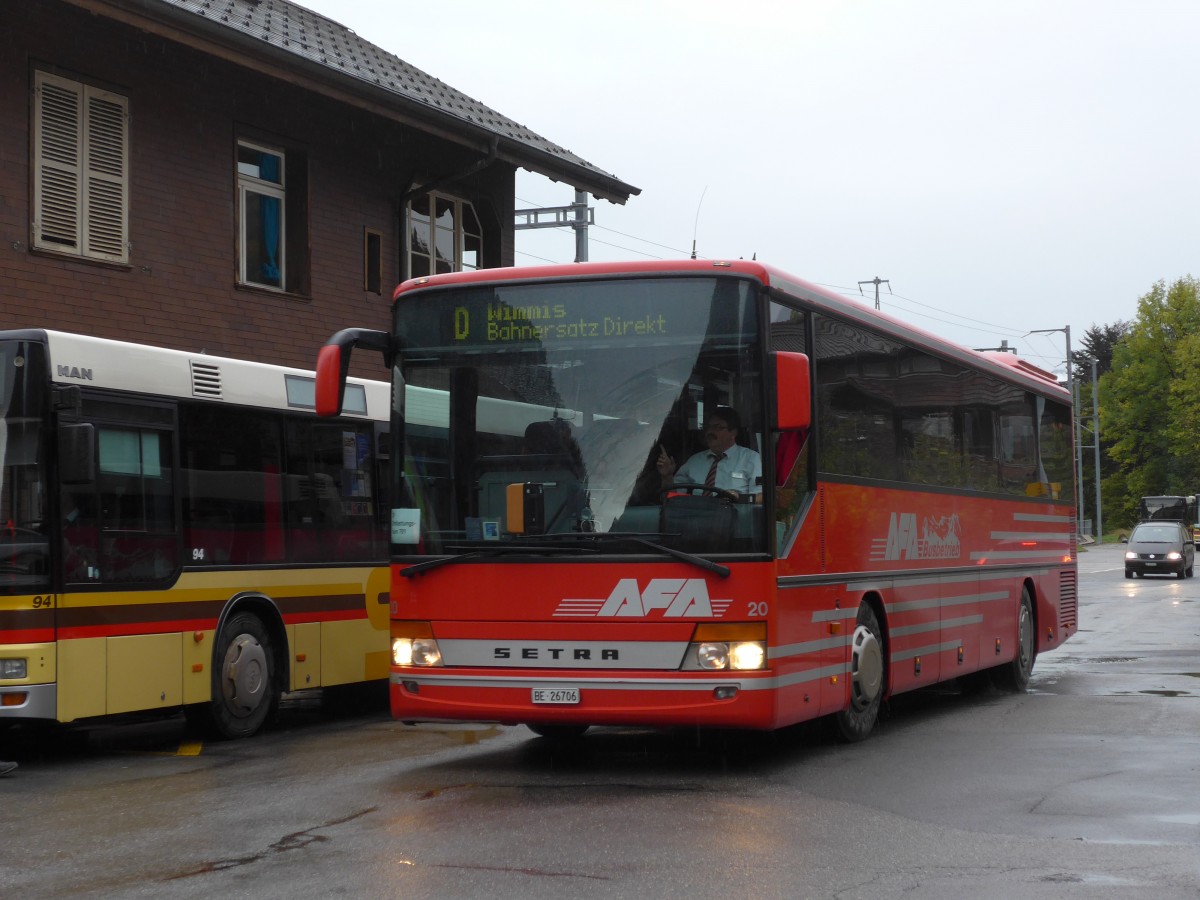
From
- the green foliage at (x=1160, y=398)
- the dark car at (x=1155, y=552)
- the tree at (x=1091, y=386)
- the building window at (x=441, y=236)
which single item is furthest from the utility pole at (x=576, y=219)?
the tree at (x=1091, y=386)

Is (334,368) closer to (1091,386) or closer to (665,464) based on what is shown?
(665,464)

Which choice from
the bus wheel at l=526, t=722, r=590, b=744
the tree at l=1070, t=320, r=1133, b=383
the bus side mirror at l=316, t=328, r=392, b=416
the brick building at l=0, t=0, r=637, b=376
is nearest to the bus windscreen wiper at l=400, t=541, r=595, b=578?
the bus side mirror at l=316, t=328, r=392, b=416

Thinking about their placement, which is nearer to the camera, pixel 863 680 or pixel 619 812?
pixel 619 812

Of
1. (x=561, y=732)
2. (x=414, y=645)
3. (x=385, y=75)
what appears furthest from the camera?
(x=385, y=75)

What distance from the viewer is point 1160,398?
10206cm

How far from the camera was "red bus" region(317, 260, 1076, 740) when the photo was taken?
30.9 feet

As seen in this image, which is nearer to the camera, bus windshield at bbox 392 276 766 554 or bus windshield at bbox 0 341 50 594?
bus windshield at bbox 392 276 766 554

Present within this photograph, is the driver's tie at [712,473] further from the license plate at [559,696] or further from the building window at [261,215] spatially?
the building window at [261,215]

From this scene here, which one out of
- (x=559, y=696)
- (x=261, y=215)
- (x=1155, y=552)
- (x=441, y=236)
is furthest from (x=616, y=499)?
(x=1155, y=552)

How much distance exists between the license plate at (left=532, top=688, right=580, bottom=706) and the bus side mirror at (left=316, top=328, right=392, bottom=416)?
203cm

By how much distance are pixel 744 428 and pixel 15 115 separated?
9874 millimetres

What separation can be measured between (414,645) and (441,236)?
14.2 m

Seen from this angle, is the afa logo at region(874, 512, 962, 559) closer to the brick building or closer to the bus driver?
the bus driver

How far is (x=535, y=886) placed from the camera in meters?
6.57
